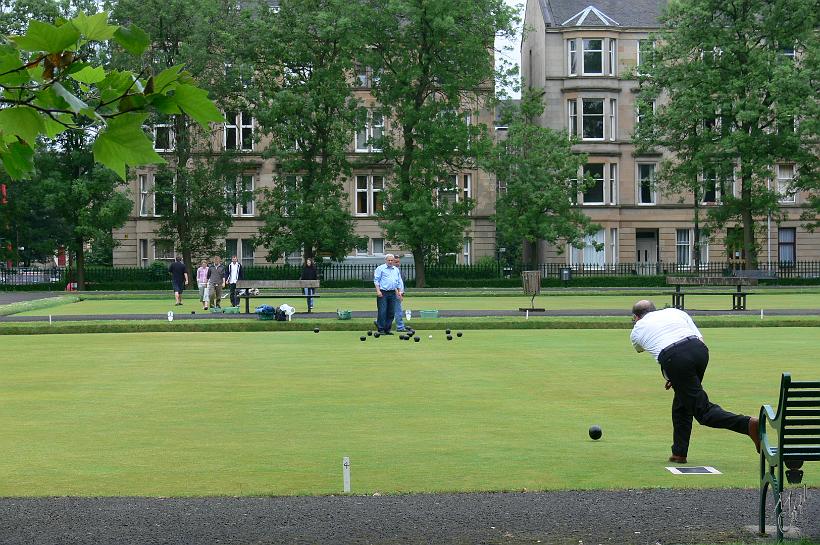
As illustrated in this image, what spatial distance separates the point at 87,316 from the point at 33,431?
73.0ft

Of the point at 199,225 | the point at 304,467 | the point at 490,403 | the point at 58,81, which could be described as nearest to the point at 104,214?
the point at 199,225

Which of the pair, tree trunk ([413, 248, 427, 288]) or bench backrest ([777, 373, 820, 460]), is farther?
tree trunk ([413, 248, 427, 288])

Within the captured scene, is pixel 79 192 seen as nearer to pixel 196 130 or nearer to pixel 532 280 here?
pixel 196 130

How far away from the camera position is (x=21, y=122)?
4.06 metres

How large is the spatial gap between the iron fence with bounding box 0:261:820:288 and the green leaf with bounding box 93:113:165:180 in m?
59.6

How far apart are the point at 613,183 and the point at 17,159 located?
6989 centimetres

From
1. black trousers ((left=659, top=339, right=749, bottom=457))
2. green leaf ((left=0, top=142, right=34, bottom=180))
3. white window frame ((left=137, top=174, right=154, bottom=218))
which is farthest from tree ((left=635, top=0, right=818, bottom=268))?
green leaf ((left=0, top=142, right=34, bottom=180))

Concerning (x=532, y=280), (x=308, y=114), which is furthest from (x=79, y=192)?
(x=532, y=280)

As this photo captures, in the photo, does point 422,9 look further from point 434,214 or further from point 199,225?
point 199,225

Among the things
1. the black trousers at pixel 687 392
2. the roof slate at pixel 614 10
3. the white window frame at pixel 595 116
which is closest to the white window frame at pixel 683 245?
the white window frame at pixel 595 116

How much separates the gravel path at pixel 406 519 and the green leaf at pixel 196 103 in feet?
13.4

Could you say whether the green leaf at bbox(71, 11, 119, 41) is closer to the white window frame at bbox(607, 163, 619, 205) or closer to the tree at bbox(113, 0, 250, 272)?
the tree at bbox(113, 0, 250, 272)

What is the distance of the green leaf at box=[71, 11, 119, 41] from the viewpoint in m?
3.59

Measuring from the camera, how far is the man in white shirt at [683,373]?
1023 centimetres
